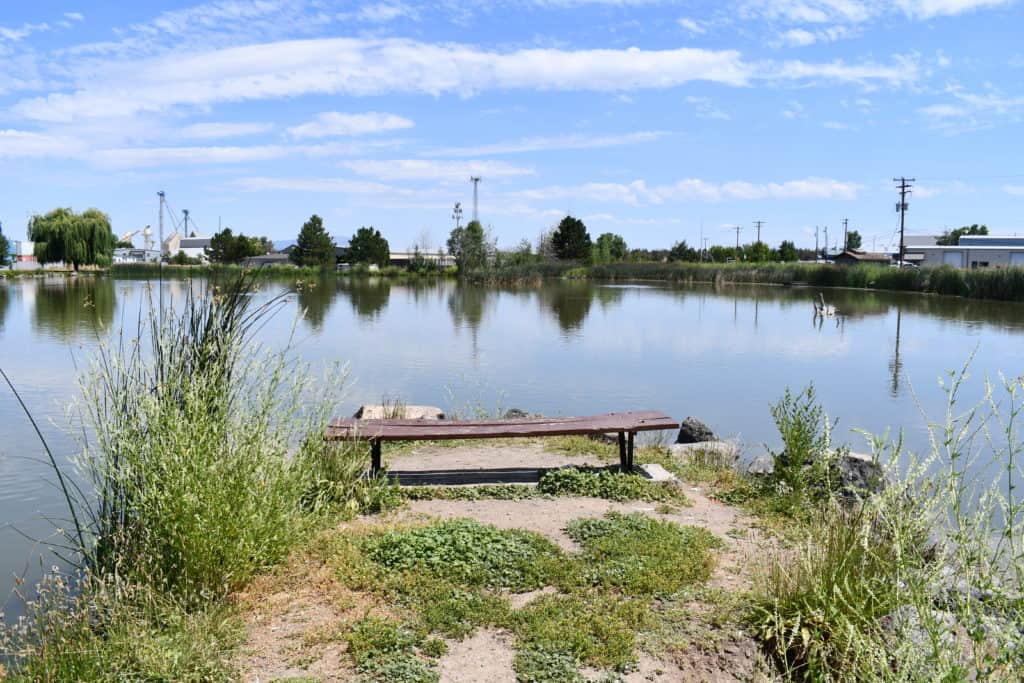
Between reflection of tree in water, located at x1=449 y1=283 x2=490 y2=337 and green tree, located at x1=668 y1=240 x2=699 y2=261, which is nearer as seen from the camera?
reflection of tree in water, located at x1=449 y1=283 x2=490 y2=337

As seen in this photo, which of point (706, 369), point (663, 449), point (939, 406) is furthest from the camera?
point (706, 369)

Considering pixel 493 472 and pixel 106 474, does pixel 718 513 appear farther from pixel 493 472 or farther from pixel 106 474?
pixel 106 474

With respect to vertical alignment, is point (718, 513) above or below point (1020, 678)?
below

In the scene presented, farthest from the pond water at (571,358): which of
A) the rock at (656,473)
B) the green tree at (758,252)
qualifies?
the green tree at (758,252)

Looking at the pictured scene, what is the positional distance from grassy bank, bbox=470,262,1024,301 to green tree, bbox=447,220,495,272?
2.41 meters

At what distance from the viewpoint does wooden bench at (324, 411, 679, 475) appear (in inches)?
267

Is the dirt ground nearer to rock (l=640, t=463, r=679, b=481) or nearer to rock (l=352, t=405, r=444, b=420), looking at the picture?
rock (l=640, t=463, r=679, b=481)

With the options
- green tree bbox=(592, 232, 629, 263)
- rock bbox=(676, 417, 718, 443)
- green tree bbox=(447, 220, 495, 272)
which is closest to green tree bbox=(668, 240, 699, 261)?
green tree bbox=(592, 232, 629, 263)

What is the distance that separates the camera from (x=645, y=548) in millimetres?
5137

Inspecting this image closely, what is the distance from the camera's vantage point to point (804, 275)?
62.4 metres

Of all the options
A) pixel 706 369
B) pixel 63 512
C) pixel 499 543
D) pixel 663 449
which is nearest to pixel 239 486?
pixel 499 543

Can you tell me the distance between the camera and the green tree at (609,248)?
259ft

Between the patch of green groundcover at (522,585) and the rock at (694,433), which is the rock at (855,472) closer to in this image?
the patch of green groundcover at (522,585)

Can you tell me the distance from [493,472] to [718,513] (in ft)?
7.11
